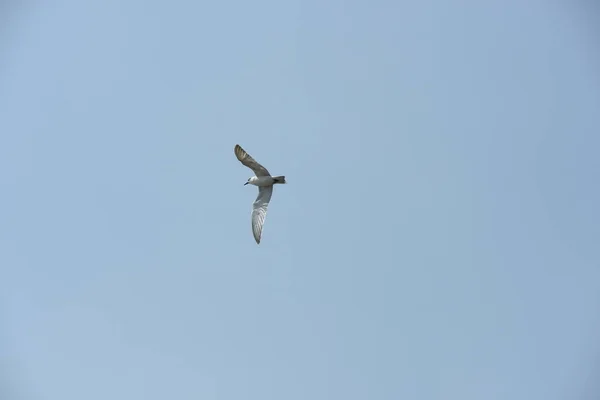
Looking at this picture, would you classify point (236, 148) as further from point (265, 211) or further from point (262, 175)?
point (265, 211)

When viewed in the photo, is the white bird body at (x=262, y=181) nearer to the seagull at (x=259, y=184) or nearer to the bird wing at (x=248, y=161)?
the seagull at (x=259, y=184)

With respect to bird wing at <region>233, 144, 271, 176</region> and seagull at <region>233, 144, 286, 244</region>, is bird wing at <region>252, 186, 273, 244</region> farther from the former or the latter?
bird wing at <region>233, 144, 271, 176</region>

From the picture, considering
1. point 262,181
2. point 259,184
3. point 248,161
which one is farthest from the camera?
Answer: point 259,184

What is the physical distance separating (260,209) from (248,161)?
301 cm

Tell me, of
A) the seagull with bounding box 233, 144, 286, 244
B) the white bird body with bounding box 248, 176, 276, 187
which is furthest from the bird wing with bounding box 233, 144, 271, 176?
the white bird body with bounding box 248, 176, 276, 187

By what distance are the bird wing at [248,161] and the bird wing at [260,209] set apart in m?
1.34

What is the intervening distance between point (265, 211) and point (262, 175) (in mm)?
2124

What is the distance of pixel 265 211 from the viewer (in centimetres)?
3083

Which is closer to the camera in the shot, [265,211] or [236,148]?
[236,148]

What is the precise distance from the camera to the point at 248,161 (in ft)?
96.1

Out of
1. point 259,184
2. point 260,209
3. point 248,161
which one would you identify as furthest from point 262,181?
point 260,209

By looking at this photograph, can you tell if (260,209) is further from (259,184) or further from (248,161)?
(248,161)

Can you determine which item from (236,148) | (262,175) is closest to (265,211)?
(262,175)

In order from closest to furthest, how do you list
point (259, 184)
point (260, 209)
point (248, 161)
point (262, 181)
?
point (248, 161)
point (262, 181)
point (259, 184)
point (260, 209)
